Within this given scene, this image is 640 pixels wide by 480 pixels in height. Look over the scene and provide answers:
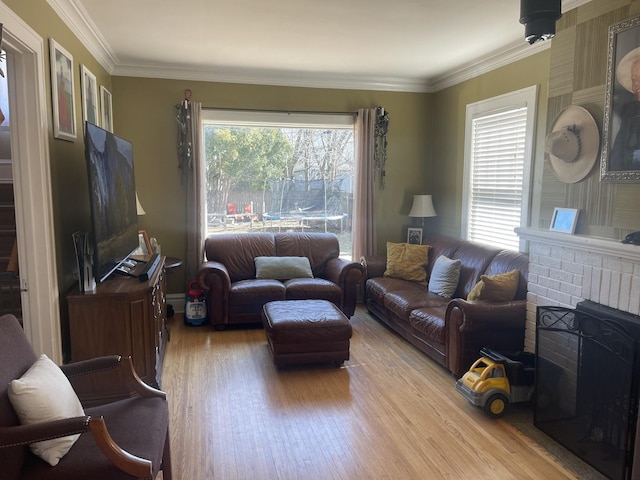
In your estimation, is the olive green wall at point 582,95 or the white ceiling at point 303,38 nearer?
the olive green wall at point 582,95

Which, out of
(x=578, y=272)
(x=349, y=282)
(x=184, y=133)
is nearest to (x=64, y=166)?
(x=184, y=133)

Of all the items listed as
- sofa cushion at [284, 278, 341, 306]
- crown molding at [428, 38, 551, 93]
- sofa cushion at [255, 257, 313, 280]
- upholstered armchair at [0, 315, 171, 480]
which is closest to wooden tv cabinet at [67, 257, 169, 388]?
upholstered armchair at [0, 315, 171, 480]

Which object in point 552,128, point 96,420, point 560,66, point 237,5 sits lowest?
point 96,420

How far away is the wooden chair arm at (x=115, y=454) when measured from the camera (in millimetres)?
1579

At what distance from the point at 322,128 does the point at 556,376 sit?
12.5 feet

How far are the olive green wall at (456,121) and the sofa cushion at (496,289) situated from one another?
1296 millimetres

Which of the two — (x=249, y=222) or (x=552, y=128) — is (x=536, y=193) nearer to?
(x=552, y=128)

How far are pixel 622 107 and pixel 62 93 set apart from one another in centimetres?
350

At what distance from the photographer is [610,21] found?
2707mm

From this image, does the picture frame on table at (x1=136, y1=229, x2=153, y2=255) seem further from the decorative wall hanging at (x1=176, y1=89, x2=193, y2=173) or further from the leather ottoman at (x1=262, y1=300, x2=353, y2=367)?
the leather ottoman at (x1=262, y1=300, x2=353, y2=367)

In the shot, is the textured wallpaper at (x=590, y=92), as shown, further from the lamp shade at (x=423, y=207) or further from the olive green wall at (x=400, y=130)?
the lamp shade at (x=423, y=207)

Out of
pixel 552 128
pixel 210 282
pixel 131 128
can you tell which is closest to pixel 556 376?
pixel 552 128

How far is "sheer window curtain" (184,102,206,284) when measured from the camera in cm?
496

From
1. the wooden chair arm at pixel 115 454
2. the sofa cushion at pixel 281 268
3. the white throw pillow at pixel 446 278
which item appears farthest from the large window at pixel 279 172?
the wooden chair arm at pixel 115 454
